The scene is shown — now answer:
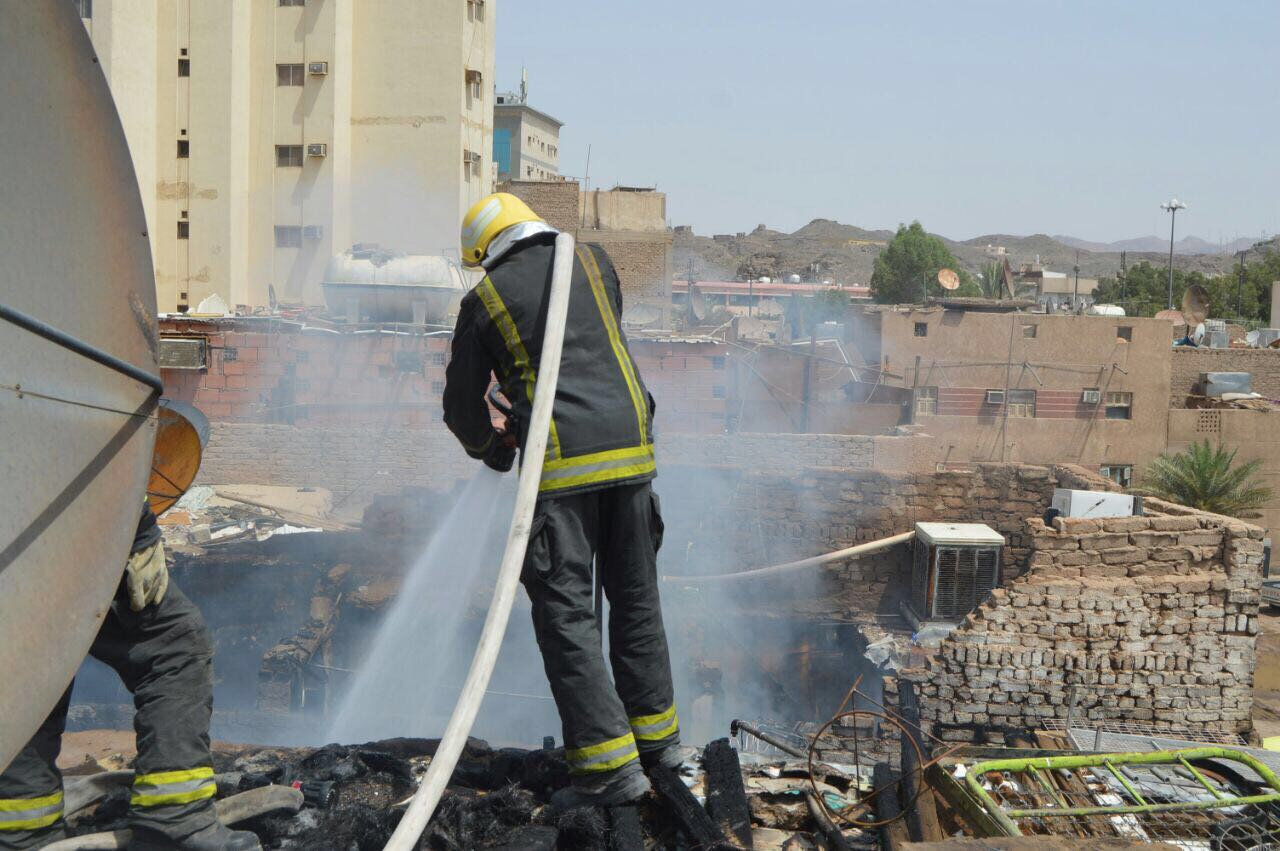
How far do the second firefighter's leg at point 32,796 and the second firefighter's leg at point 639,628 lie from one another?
57.7 inches

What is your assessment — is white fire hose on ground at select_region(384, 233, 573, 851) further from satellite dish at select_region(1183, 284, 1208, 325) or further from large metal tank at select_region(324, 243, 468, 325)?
satellite dish at select_region(1183, 284, 1208, 325)

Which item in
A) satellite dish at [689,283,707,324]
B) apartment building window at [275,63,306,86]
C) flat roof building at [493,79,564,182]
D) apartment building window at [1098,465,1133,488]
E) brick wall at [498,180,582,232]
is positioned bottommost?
apartment building window at [1098,465,1133,488]

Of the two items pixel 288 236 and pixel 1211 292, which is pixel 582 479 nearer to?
pixel 288 236

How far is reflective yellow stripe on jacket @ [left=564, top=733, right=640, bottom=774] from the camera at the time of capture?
2.90 m

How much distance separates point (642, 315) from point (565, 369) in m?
27.1

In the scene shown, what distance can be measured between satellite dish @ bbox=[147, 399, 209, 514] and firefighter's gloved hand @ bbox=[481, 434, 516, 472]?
1.08 m

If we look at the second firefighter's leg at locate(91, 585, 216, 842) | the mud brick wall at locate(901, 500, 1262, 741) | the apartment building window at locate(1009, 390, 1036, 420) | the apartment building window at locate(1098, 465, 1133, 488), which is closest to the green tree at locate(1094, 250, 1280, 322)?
the apartment building window at locate(1098, 465, 1133, 488)

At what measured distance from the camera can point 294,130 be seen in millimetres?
36000

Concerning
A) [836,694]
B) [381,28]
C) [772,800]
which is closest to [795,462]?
[836,694]

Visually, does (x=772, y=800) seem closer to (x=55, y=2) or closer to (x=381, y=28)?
(x=55, y=2)

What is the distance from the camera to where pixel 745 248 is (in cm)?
9762

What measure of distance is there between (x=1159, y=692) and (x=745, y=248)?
8976 centimetres

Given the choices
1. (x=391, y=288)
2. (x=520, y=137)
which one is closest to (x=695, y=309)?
(x=391, y=288)

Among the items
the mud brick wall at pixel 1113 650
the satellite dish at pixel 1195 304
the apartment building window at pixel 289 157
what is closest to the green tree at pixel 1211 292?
the satellite dish at pixel 1195 304
